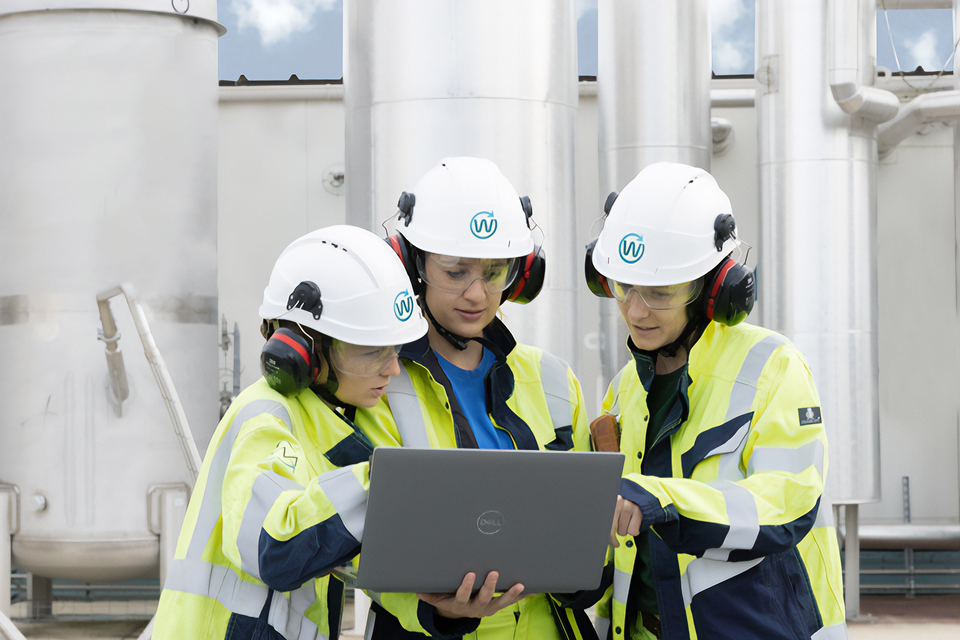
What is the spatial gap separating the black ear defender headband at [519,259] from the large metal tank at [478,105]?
1.93 metres

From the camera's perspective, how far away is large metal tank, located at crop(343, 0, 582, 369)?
4.45 meters

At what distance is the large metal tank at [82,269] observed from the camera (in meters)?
5.93

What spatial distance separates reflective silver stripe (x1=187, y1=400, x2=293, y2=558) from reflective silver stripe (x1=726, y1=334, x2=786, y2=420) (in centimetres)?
100

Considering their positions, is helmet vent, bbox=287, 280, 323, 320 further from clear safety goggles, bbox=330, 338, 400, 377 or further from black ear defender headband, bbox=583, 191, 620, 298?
black ear defender headband, bbox=583, 191, 620, 298

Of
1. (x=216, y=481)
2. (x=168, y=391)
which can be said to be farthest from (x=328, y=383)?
(x=168, y=391)

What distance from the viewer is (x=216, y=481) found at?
6.90 ft

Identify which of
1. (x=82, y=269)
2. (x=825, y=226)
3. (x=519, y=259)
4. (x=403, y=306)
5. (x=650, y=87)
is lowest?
(x=403, y=306)

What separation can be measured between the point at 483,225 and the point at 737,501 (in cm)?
87

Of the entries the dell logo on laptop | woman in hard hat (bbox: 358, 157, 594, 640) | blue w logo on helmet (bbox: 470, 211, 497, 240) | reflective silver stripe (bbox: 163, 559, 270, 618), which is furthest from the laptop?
blue w logo on helmet (bbox: 470, 211, 497, 240)

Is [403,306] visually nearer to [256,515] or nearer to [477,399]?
[477,399]

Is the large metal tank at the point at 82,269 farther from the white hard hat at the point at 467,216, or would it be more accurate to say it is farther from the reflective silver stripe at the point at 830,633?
the reflective silver stripe at the point at 830,633

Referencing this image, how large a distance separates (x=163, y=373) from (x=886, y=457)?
18.6 feet

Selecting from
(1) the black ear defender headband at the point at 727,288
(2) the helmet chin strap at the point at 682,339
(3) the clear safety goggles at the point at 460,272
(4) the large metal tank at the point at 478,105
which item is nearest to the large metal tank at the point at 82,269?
(4) the large metal tank at the point at 478,105

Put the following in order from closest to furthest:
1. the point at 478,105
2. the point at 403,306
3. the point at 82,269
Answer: the point at 403,306 < the point at 478,105 < the point at 82,269
